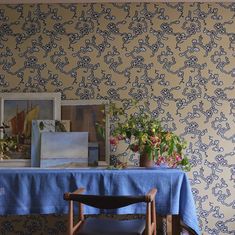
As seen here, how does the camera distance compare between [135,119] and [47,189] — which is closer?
[47,189]

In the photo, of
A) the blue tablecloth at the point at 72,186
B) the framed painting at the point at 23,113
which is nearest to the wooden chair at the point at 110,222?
the blue tablecloth at the point at 72,186

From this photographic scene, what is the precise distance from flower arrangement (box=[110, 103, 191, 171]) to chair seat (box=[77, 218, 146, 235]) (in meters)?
0.61

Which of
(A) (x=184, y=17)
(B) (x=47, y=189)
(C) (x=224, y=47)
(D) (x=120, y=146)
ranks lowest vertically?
(B) (x=47, y=189)

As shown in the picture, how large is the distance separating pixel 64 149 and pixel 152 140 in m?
0.67

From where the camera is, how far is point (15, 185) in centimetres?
265

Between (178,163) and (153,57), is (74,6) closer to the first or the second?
(153,57)

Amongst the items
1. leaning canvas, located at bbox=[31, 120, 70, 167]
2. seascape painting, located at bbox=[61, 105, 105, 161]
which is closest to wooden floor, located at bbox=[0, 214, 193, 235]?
leaning canvas, located at bbox=[31, 120, 70, 167]

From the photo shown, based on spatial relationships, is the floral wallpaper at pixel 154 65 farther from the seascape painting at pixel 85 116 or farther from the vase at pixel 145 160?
the vase at pixel 145 160

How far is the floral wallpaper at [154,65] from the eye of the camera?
3.27 metres

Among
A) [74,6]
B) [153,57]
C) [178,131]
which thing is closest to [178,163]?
[178,131]

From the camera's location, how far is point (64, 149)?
3115 mm

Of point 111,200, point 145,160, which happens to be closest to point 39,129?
point 145,160

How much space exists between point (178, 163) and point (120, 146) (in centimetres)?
49

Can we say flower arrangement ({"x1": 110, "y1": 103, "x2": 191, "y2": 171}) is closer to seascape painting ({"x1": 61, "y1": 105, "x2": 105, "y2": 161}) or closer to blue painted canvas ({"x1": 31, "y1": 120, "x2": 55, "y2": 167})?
seascape painting ({"x1": 61, "y1": 105, "x2": 105, "y2": 161})
